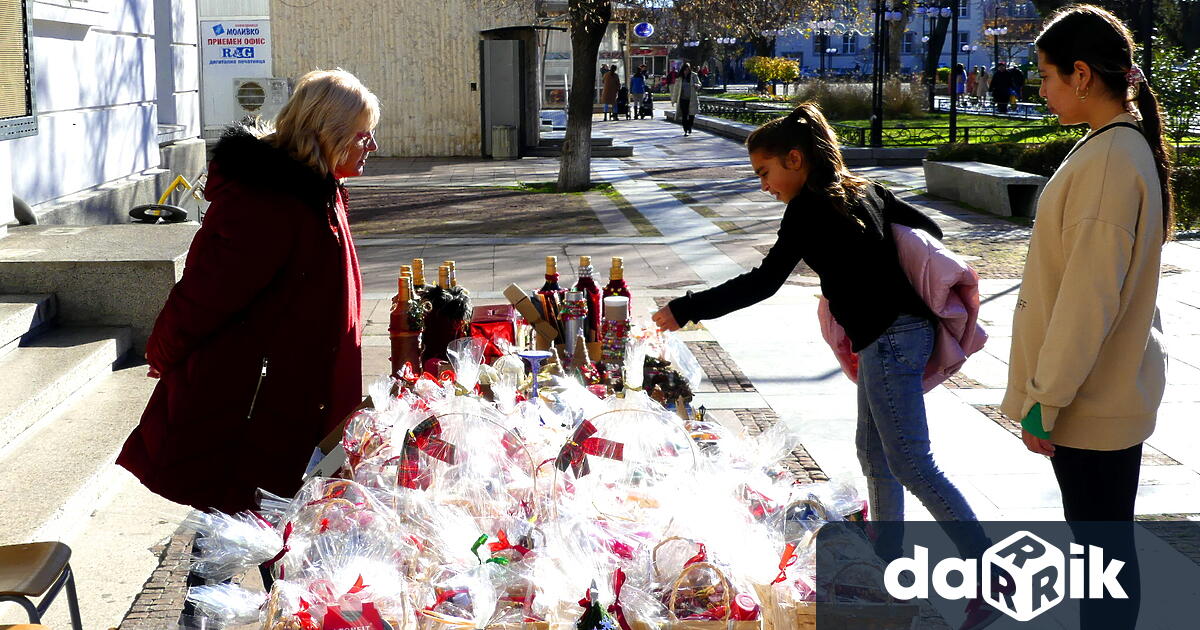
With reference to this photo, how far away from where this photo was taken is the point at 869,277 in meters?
3.52

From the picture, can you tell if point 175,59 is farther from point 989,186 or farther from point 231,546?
point 231,546

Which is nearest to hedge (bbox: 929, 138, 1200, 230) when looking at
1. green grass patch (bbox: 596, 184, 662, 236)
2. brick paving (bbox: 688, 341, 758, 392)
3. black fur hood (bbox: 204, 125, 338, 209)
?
green grass patch (bbox: 596, 184, 662, 236)

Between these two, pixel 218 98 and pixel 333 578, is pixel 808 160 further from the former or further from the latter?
pixel 218 98

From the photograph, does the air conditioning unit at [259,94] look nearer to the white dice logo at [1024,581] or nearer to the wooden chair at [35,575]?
the wooden chair at [35,575]

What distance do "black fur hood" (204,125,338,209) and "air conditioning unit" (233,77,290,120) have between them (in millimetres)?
20410

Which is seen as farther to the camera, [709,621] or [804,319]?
[804,319]

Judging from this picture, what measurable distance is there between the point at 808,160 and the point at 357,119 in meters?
1.39

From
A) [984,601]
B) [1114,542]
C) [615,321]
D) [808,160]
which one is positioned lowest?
[984,601]

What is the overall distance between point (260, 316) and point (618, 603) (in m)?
1.44

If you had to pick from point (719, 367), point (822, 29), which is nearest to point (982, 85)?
point (822, 29)

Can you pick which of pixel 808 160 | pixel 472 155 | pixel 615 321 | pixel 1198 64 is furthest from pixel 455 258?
pixel 472 155

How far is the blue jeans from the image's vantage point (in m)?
3.57

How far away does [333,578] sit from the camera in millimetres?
2330

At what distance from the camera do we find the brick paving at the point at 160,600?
12.5ft
